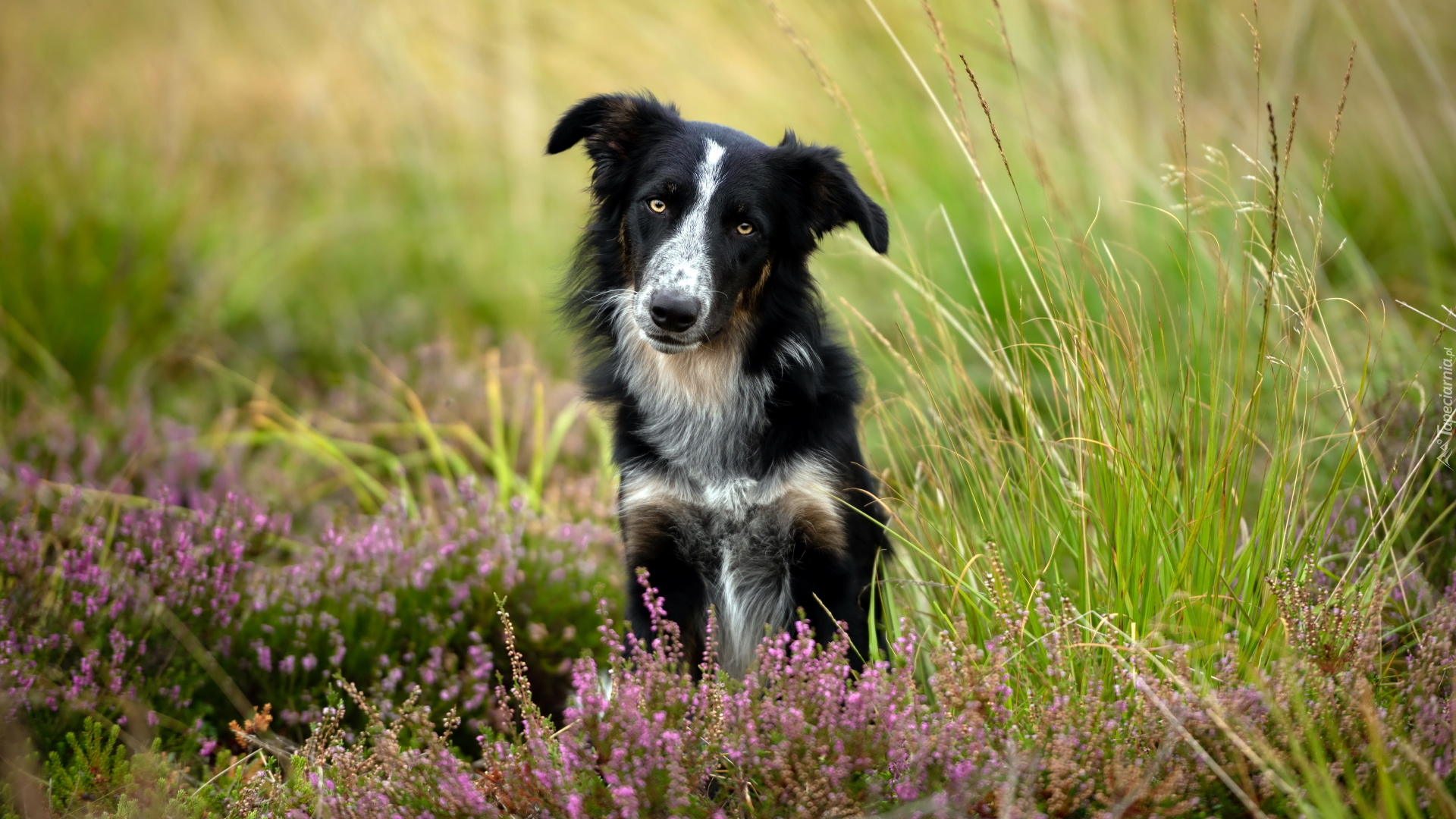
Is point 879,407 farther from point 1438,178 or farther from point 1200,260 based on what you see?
point 1438,178

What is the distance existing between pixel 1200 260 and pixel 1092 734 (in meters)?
2.80

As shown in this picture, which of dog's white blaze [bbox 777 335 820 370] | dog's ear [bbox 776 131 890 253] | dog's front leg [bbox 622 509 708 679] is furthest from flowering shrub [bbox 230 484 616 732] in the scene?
dog's ear [bbox 776 131 890 253]

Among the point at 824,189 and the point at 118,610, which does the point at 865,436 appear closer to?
the point at 824,189

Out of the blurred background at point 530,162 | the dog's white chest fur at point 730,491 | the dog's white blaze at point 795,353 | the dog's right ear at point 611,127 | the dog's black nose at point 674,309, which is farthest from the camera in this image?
the blurred background at point 530,162

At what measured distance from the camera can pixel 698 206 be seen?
2617 mm

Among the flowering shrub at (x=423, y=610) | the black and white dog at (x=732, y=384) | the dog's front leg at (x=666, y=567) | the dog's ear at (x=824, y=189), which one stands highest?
the dog's ear at (x=824, y=189)

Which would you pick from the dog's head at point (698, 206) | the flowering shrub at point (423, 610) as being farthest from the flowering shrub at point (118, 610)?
the dog's head at point (698, 206)

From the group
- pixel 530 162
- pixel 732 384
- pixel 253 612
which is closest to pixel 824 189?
pixel 732 384

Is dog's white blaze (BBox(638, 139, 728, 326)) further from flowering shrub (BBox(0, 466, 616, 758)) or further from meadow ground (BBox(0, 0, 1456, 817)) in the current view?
flowering shrub (BBox(0, 466, 616, 758))

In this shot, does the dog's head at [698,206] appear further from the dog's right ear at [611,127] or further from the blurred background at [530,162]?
the blurred background at [530,162]

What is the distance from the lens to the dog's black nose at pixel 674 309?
2465mm

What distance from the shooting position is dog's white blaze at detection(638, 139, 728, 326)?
8.21 ft

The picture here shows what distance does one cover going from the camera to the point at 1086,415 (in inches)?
97.1

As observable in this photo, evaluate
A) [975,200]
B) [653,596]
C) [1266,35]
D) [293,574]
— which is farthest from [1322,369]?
[293,574]
